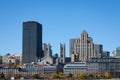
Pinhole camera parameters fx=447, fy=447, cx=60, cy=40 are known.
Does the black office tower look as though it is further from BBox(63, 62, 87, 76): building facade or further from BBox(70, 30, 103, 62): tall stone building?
BBox(63, 62, 87, 76): building facade

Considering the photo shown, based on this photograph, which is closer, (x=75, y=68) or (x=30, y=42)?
(x=75, y=68)

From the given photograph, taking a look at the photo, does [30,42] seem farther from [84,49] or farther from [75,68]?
[75,68]

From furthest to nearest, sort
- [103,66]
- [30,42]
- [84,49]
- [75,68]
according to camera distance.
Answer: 1. [30,42]
2. [84,49]
3. [75,68]
4. [103,66]

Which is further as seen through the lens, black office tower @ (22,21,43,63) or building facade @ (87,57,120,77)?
black office tower @ (22,21,43,63)

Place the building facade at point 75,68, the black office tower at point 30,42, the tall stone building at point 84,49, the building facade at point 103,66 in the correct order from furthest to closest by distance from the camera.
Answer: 1. the black office tower at point 30,42
2. the tall stone building at point 84,49
3. the building facade at point 75,68
4. the building facade at point 103,66

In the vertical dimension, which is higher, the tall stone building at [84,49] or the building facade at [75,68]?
the tall stone building at [84,49]

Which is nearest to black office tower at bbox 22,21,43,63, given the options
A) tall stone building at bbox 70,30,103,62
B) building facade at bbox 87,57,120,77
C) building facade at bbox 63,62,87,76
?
tall stone building at bbox 70,30,103,62

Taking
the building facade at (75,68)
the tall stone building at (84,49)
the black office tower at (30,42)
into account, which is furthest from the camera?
the black office tower at (30,42)

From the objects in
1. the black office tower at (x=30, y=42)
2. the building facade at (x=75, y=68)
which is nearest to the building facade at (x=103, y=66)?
the building facade at (x=75, y=68)

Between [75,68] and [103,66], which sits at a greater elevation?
[103,66]

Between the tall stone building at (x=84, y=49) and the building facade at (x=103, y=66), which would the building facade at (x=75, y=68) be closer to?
the building facade at (x=103, y=66)

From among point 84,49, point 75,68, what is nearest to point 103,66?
point 75,68

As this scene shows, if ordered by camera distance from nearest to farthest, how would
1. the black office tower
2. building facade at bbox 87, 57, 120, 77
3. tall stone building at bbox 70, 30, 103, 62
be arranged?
building facade at bbox 87, 57, 120, 77 → tall stone building at bbox 70, 30, 103, 62 → the black office tower

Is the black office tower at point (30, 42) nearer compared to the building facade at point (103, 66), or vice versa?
the building facade at point (103, 66)
